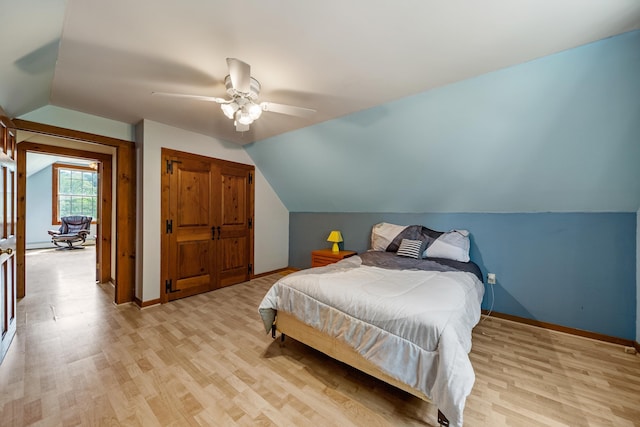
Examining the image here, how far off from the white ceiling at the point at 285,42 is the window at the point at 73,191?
7391 millimetres

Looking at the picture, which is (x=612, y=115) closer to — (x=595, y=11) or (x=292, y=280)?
(x=595, y=11)

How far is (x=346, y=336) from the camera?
172 centimetres

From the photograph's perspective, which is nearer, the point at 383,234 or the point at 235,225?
the point at 383,234

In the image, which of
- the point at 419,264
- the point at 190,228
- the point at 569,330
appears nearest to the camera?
the point at 569,330

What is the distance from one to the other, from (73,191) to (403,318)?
11.0 m

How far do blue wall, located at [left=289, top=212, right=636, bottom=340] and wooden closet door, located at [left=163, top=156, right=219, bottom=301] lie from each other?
339 centimetres

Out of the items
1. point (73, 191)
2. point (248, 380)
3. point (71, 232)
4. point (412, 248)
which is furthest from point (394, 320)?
point (73, 191)

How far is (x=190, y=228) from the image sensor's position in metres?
3.54

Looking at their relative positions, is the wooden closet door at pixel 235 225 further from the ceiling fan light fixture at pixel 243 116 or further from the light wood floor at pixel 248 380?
the ceiling fan light fixture at pixel 243 116

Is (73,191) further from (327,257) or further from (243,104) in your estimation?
(243,104)

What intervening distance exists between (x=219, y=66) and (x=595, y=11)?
2407 mm

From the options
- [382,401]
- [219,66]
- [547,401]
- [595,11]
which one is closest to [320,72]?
[219,66]

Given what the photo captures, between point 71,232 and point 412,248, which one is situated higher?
point 412,248

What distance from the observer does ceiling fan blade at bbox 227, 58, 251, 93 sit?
4.99ft
